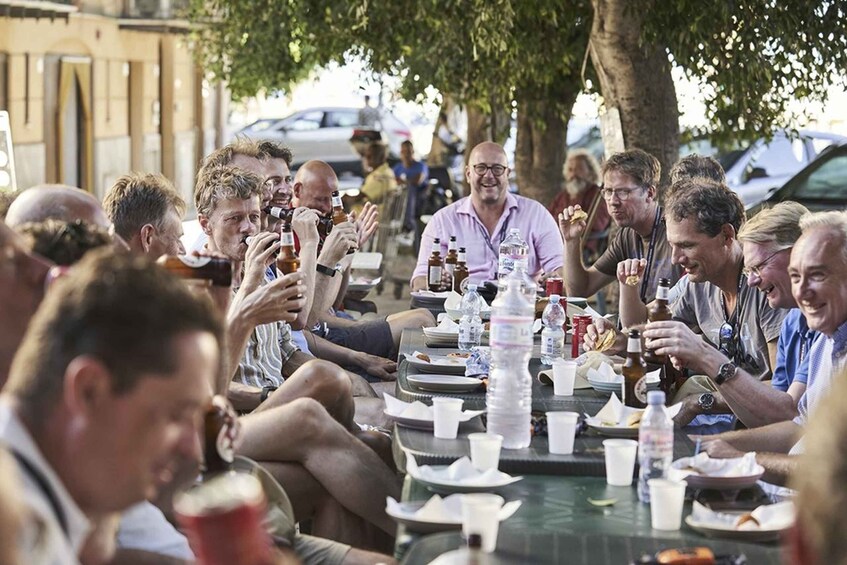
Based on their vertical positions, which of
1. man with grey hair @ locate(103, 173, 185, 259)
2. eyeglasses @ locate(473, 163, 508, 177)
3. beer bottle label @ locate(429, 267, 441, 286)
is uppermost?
eyeglasses @ locate(473, 163, 508, 177)

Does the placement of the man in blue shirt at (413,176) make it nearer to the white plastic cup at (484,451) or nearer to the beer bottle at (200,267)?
the beer bottle at (200,267)

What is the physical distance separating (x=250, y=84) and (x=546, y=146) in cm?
388

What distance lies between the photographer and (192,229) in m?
11.5

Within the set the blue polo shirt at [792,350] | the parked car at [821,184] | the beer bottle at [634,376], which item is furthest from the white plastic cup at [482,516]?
the parked car at [821,184]

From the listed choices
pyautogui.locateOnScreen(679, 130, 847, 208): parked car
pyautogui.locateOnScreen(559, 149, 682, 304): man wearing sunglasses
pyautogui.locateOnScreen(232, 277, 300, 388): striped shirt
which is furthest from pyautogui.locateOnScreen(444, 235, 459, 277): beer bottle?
pyautogui.locateOnScreen(679, 130, 847, 208): parked car

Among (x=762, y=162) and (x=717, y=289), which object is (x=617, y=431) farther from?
(x=762, y=162)

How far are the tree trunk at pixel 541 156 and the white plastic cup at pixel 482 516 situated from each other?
12302 millimetres

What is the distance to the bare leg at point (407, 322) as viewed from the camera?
7855 millimetres

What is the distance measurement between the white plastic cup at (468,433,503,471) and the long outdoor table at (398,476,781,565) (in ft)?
0.31

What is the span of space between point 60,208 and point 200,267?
0.45 metres

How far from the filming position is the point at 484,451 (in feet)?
13.1

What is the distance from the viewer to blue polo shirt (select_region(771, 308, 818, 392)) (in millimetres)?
5230

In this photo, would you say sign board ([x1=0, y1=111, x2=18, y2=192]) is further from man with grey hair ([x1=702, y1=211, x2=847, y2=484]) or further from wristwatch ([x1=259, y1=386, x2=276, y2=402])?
man with grey hair ([x1=702, y1=211, x2=847, y2=484])

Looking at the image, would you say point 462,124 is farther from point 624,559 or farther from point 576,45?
point 624,559
